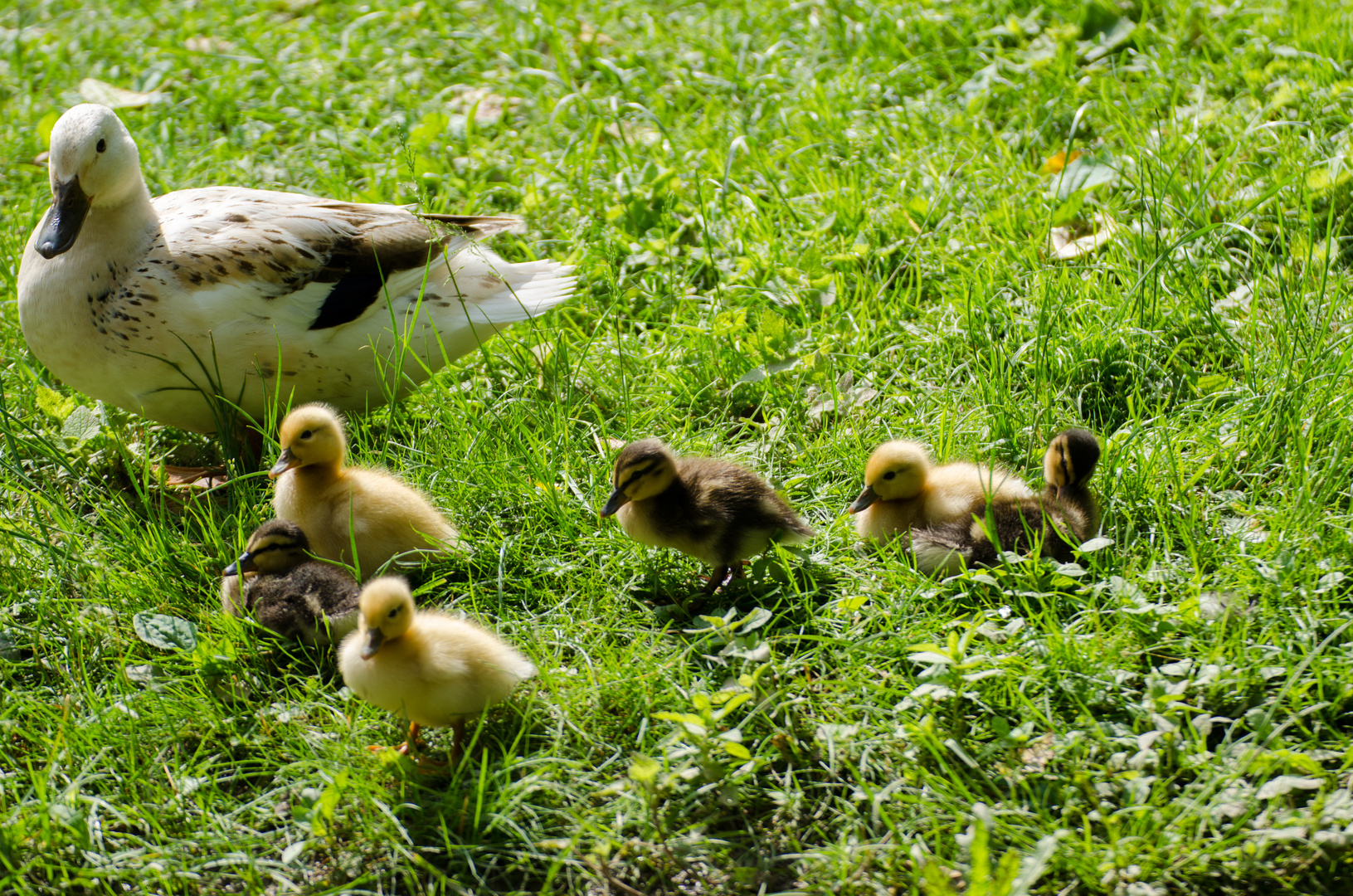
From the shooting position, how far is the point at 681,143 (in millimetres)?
5512

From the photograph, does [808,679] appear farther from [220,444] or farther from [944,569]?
[220,444]

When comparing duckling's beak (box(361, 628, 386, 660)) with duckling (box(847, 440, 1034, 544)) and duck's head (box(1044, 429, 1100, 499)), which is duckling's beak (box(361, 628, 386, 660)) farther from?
duck's head (box(1044, 429, 1100, 499))

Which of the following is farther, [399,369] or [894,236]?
[894,236]

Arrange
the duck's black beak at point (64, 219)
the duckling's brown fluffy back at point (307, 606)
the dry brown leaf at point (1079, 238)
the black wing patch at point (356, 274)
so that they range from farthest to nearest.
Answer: the dry brown leaf at point (1079, 238), the black wing patch at point (356, 274), the duck's black beak at point (64, 219), the duckling's brown fluffy back at point (307, 606)

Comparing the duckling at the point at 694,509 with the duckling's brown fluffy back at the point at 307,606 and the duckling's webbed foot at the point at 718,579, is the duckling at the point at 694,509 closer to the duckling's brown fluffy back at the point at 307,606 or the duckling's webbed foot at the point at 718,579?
the duckling's webbed foot at the point at 718,579

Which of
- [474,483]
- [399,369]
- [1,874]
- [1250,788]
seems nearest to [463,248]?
[399,369]

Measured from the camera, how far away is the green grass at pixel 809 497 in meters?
2.50

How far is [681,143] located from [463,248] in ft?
5.57

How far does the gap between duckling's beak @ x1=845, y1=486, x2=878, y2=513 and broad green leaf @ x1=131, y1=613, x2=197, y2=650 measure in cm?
191

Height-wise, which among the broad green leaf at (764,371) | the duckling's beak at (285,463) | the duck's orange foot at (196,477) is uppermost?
the duckling's beak at (285,463)

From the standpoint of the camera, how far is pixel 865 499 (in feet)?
10.5

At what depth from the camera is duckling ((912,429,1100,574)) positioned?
301cm

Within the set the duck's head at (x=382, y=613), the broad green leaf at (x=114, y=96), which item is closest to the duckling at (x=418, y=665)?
the duck's head at (x=382, y=613)

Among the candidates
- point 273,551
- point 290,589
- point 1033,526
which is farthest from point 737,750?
point 273,551
